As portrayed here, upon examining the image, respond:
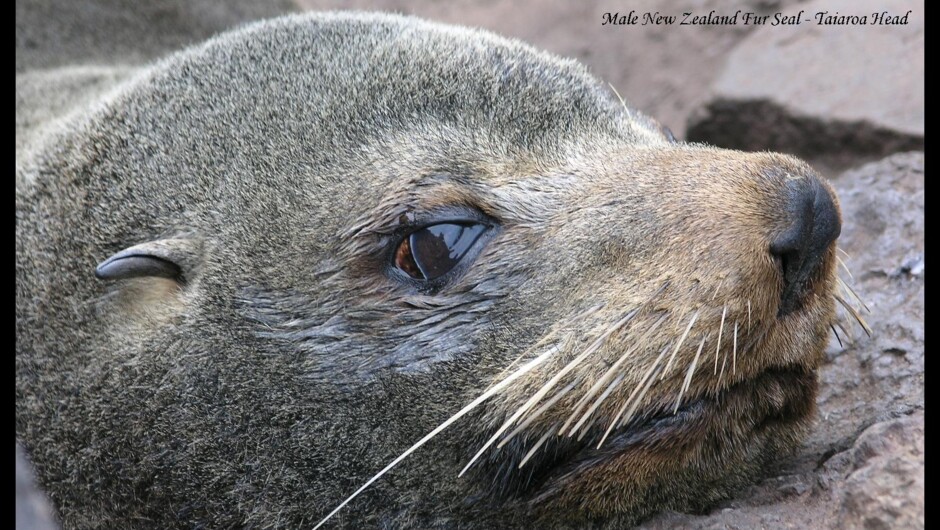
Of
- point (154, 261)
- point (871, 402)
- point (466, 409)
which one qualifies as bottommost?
point (871, 402)

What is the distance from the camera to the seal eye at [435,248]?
315 cm

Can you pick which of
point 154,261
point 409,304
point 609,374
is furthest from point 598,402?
point 154,261

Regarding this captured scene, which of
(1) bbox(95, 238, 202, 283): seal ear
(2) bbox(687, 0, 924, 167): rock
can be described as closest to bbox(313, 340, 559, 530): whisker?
(1) bbox(95, 238, 202, 283): seal ear

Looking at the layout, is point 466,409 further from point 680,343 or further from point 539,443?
point 680,343

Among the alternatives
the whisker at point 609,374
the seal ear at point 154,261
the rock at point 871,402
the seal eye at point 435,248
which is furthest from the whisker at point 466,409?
A: the seal ear at point 154,261

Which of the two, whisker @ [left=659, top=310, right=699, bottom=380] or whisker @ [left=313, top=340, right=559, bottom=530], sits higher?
whisker @ [left=313, top=340, right=559, bottom=530]

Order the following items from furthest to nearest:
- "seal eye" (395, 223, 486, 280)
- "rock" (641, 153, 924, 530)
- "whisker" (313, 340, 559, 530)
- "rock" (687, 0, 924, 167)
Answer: "rock" (687, 0, 924, 167) < "seal eye" (395, 223, 486, 280) < "whisker" (313, 340, 559, 530) < "rock" (641, 153, 924, 530)

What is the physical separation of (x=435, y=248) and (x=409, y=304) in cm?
21

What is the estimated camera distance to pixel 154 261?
3.35 m

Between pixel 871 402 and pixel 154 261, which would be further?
pixel 871 402

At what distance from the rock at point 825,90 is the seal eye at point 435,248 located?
305 cm

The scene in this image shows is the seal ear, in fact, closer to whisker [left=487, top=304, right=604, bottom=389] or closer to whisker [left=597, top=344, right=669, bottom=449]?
whisker [left=487, top=304, right=604, bottom=389]

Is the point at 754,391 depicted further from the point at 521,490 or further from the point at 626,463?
the point at 521,490

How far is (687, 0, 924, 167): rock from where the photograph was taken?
5.23 meters
